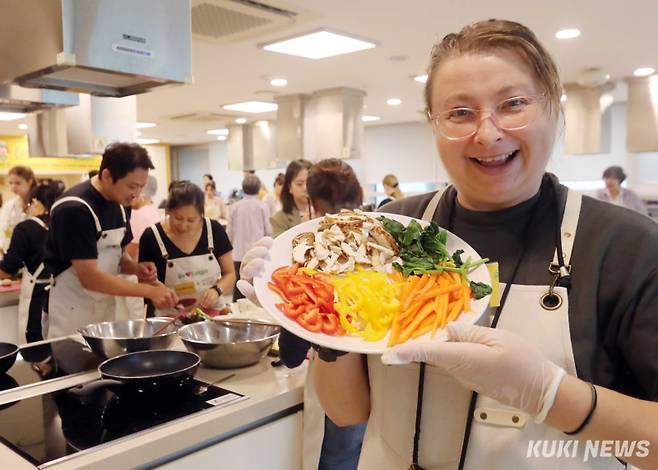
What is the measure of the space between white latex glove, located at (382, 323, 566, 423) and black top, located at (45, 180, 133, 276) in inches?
81.0

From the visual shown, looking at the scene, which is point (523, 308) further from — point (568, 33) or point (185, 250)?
point (568, 33)

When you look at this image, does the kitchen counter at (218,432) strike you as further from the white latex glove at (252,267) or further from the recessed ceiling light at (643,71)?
the recessed ceiling light at (643,71)

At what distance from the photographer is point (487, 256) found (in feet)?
3.53

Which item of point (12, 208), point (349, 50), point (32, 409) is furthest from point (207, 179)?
point (32, 409)

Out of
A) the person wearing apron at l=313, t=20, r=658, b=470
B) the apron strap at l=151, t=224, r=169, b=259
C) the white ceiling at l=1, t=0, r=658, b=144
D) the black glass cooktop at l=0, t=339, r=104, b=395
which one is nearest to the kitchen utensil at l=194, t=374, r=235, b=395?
the black glass cooktop at l=0, t=339, r=104, b=395

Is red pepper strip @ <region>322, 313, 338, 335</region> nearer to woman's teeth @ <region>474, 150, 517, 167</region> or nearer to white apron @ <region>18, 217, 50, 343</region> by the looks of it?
woman's teeth @ <region>474, 150, 517, 167</region>

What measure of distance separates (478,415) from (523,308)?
0.21m

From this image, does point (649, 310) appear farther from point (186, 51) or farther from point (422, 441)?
point (186, 51)

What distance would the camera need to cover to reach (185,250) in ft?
9.24

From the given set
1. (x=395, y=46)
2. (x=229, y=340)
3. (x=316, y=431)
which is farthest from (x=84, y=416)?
(x=395, y=46)

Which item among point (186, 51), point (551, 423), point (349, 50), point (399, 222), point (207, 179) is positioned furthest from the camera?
point (207, 179)

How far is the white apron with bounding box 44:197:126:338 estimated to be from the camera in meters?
2.66

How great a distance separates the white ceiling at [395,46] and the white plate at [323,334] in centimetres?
247

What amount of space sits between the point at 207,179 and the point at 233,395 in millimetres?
7622
